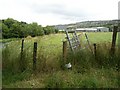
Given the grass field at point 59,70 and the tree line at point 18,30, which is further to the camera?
the tree line at point 18,30

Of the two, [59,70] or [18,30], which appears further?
[18,30]

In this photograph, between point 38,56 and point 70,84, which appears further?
point 38,56

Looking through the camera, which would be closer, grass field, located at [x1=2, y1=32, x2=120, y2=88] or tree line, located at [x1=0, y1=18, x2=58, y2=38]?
grass field, located at [x1=2, y1=32, x2=120, y2=88]

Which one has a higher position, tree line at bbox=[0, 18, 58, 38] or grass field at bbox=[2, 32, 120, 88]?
tree line at bbox=[0, 18, 58, 38]

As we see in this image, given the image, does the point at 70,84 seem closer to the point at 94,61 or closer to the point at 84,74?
the point at 84,74

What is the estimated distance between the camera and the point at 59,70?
7328 millimetres

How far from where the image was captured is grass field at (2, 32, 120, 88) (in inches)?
238

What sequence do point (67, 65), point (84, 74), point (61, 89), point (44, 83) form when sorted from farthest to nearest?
point (67, 65) → point (84, 74) → point (44, 83) → point (61, 89)

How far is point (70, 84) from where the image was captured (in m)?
6.00

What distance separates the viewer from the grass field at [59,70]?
6.05 m

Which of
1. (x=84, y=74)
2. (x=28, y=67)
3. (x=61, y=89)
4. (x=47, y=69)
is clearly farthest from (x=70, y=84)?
(x=28, y=67)

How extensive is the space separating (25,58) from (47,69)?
0.90 m

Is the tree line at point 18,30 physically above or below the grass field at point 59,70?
above

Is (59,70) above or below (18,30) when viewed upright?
below
